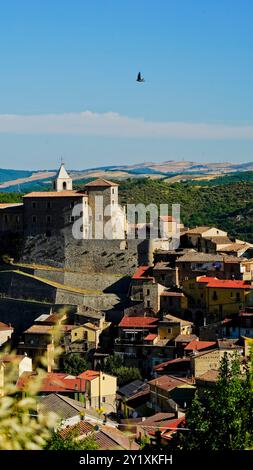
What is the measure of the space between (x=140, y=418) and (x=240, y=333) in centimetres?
826

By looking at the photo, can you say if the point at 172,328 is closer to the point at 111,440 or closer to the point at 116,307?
the point at 116,307

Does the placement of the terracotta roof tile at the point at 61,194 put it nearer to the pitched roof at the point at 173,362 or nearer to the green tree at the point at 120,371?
the green tree at the point at 120,371

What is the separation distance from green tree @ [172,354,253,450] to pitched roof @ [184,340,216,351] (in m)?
19.3

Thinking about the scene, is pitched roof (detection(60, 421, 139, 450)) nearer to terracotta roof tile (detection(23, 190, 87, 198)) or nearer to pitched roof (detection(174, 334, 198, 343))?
pitched roof (detection(174, 334, 198, 343))

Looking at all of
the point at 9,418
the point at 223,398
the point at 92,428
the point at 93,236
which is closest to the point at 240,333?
the point at 93,236

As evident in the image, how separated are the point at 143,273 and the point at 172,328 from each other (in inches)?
153

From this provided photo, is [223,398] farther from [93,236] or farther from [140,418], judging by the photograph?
Result: [93,236]

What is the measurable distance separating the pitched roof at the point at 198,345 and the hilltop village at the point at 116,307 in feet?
0.26

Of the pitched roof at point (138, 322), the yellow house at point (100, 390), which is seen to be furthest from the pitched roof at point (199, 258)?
→ the yellow house at point (100, 390)

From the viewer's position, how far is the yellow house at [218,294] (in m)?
41.2

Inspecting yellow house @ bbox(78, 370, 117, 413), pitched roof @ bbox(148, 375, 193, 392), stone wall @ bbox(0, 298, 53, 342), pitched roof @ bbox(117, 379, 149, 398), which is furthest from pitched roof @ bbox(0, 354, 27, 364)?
pitched roof @ bbox(148, 375, 193, 392)

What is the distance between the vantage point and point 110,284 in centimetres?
4597

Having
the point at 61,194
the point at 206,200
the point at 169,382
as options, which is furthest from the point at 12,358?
the point at 206,200

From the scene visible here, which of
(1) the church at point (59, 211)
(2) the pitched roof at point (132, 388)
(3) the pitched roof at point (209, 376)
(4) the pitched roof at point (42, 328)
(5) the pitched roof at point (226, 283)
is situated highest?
(1) the church at point (59, 211)
